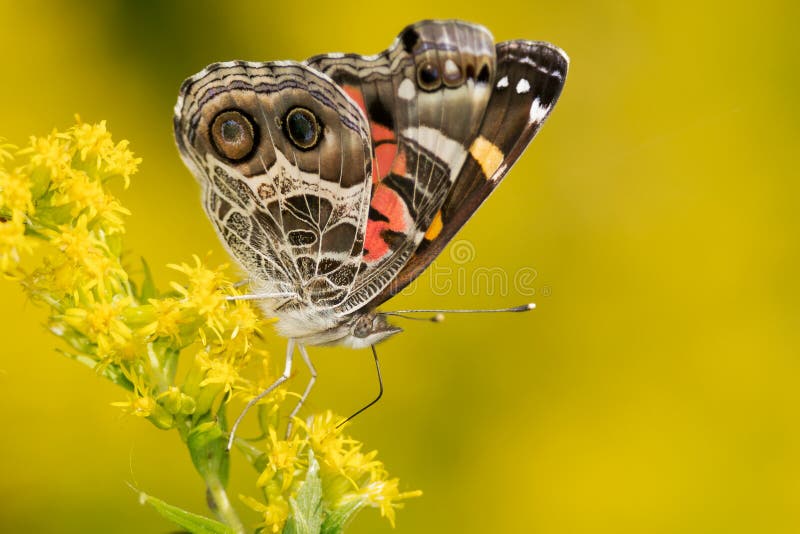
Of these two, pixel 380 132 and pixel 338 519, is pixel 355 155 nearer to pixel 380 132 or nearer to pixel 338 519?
pixel 380 132

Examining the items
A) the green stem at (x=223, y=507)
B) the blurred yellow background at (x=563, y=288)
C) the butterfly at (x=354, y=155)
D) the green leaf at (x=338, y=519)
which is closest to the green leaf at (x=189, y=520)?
the green stem at (x=223, y=507)

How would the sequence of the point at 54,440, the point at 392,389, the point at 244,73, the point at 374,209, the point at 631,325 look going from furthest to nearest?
the point at 631,325
the point at 392,389
the point at 54,440
the point at 374,209
the point at 244,73

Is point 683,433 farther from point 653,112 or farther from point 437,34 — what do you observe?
point 437,34

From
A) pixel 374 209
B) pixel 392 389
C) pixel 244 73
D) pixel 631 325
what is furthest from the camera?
pixel 631 325

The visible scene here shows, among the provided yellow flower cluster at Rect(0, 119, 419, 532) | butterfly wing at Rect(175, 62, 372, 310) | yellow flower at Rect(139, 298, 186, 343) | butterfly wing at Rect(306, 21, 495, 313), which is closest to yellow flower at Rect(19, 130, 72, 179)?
yellow flower cluster at Rect(0, 119, 419, 532)

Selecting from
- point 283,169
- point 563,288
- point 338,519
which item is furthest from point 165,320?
point 563,288

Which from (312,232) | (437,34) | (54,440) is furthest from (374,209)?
(54,440)
